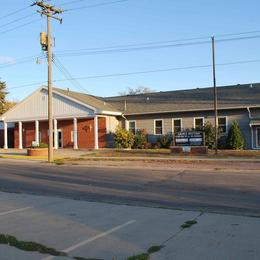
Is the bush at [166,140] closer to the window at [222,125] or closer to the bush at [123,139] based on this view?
the bush at [123,139]

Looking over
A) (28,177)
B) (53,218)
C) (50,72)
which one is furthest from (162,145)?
(53,218)

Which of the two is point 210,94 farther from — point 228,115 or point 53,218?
point 53,218

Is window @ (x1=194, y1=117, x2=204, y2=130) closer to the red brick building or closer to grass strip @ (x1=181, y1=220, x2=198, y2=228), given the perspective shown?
the red brick building

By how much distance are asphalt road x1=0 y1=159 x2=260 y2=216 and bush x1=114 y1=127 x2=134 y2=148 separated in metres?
19.4

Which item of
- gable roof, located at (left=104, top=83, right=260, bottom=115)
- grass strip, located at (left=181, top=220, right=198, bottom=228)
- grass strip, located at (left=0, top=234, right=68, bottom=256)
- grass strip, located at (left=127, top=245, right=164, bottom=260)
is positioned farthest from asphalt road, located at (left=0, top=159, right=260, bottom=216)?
gable roof, located at (left=104, top=83, right=260, bottom=115)

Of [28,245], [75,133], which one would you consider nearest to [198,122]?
[75,133]

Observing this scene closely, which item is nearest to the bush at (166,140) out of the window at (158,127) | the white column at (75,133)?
the window at (158,127)

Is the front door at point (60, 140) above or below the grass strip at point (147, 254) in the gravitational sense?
above

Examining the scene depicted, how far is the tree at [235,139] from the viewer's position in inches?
1464

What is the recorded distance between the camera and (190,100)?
42.8m

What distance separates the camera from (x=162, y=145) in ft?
135

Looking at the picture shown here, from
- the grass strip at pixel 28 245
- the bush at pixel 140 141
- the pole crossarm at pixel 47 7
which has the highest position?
the pole crossarm at pixel 47 7

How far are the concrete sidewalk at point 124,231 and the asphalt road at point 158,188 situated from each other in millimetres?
1392

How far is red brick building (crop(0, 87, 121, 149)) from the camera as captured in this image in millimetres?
43156
